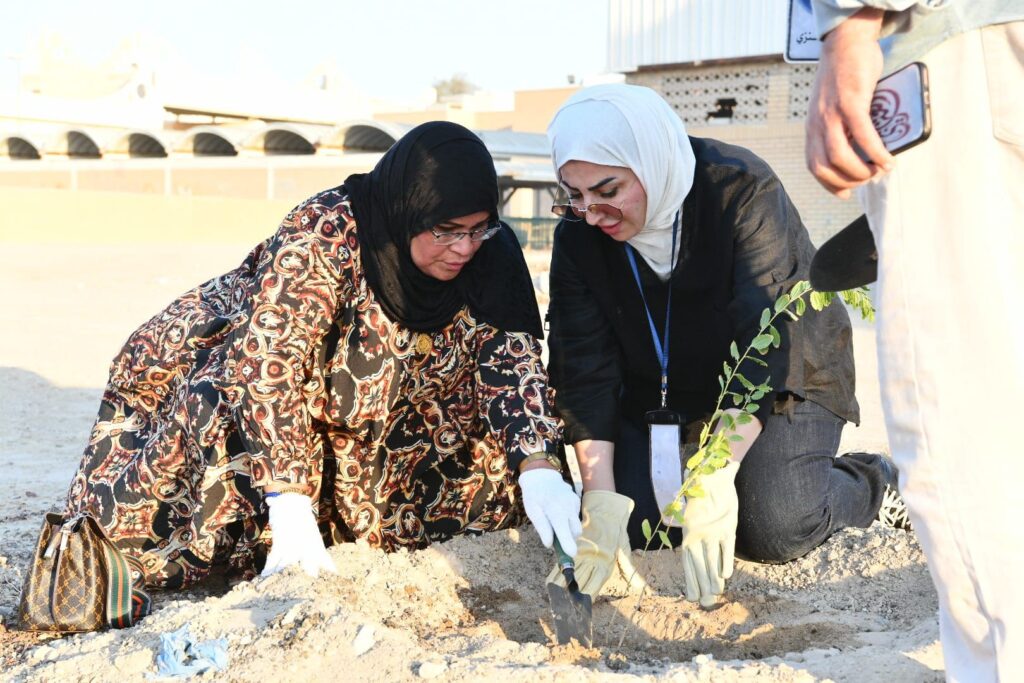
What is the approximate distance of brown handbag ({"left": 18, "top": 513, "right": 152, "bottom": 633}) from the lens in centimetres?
257

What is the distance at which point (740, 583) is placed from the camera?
Result: 3.11 metres

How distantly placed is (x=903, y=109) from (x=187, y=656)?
1633 mm

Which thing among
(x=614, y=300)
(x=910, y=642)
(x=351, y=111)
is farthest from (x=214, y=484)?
(x=351, y=111)

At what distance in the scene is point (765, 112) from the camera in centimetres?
1440

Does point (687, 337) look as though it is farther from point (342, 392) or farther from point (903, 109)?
point (903, 109)

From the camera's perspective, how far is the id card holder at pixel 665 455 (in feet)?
9.72

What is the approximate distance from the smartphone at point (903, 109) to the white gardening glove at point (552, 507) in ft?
4.96

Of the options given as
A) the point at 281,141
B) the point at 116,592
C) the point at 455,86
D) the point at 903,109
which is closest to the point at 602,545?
the point at 116,592

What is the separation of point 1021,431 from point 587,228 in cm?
178

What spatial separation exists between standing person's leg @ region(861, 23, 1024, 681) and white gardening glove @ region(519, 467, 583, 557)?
4.41 ft

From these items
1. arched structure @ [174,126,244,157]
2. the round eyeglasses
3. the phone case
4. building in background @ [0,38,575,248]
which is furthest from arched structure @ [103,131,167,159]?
the phone case

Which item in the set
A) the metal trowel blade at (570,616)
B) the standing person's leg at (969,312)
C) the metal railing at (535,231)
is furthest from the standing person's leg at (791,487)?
the metal railing at (535,231)

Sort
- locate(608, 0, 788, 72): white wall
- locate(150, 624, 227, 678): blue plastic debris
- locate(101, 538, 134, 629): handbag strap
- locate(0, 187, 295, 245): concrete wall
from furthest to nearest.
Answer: locate(0, 187, 295, 245): concrete wall → locate(608, 0, 788, 72): white wall → locate(101, 538, 134, 629): handbag strap → locate(150, 624, 227, 678): blue plastic debris

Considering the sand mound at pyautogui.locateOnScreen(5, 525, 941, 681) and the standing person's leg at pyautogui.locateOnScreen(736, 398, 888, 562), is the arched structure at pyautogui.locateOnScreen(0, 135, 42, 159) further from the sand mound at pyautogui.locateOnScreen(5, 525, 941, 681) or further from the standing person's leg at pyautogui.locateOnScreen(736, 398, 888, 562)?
the standing person's leg at pyautogui.locateOnScreen(736, 398, 888, 562)
